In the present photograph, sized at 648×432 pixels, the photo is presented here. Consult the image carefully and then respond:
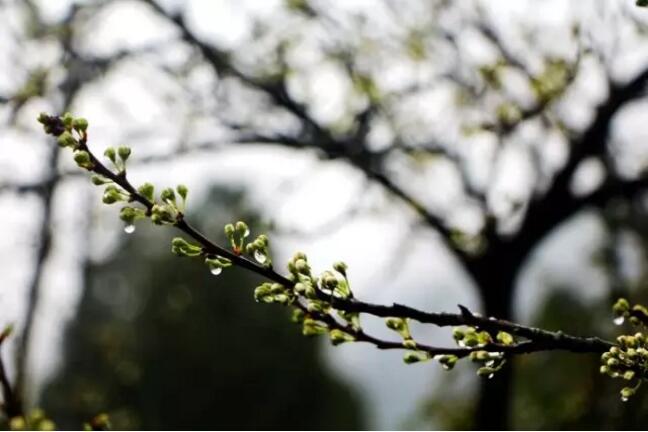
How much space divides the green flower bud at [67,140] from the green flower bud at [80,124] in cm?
2

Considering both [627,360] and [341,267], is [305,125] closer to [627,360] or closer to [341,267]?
[341,267]

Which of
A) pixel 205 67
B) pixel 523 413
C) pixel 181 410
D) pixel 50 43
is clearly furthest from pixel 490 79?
pixel 181 410

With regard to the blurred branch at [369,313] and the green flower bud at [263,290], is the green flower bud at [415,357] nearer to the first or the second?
the blurred branch at [369,313]

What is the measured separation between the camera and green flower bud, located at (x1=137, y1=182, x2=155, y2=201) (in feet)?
5.57

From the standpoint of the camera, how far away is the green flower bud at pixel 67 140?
1.60 metres

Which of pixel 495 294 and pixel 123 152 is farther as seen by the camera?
pixel 495 294

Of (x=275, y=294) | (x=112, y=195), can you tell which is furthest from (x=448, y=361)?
(x=112, y=195)

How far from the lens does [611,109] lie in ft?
16.8

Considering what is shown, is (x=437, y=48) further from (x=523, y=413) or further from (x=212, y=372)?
(x=212, y=372)

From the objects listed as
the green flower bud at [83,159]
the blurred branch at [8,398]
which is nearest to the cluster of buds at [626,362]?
the green flower bud at [83,159]

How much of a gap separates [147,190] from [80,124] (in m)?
0.21

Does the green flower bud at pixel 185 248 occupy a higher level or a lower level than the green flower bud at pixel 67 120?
lower

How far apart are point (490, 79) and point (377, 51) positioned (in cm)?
105

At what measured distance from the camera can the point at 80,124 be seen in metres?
1.63
